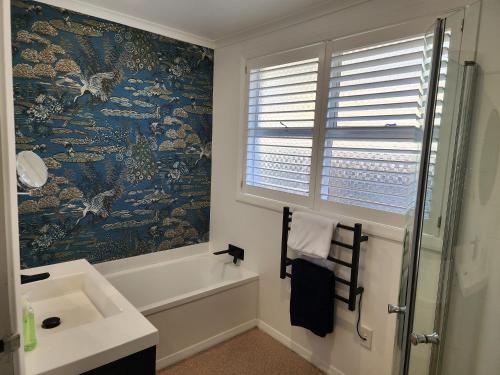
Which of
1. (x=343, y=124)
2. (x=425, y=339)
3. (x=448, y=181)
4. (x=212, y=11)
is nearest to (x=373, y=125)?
(x=343, y=124)

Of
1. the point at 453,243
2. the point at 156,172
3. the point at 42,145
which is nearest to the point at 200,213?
the point at 156,172

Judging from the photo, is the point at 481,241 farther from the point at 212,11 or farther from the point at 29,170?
the point at 212,11

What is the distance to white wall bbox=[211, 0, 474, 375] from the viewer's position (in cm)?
189

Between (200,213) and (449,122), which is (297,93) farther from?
(200,213)

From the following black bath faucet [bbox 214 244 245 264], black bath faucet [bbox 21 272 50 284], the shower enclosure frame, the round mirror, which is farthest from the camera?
black bath faucet [bbox 214 244 245 264]

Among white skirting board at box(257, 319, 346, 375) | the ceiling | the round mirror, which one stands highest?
the ceiling

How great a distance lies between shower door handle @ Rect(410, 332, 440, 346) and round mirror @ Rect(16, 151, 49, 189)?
159cm

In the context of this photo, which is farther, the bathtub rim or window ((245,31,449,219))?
the bathtub rim

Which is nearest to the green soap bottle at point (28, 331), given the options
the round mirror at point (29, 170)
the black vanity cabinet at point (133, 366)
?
the black vanity cabinet at point (133, 366)

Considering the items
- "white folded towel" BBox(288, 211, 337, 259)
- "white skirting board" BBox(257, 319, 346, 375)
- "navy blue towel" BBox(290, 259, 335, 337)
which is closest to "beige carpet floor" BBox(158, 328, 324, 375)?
"white skirting board" BBox(257, 319, 346, 375)

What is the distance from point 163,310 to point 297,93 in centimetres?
176

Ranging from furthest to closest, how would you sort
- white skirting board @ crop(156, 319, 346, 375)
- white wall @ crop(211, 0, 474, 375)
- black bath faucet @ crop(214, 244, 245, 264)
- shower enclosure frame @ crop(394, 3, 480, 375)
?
1. black bath faucet @ crop(214, 244, 245, 264)
2. white skirting board @ crop(156, 319, 346, 375)
3. white wall @ crop(211, 0, 474, 375)
4. shower enclosure frame @ crop(394, 3, 480, 375)

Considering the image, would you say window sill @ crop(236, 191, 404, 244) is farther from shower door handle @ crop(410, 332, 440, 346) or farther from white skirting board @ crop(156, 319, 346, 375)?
white skirting board @ crop(156, 319, 346, 375)

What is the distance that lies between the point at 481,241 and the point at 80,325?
5.61ft
